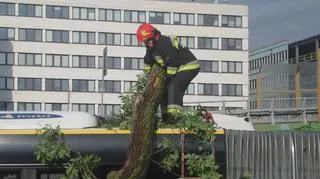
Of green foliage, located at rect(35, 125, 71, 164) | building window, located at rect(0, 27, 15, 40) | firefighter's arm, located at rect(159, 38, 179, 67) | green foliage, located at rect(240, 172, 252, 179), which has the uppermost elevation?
building window, located at rect(0, 27, 15, 40)

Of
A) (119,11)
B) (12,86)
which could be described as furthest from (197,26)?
(12,86)

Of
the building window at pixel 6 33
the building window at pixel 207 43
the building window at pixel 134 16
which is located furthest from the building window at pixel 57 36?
the building window at pixel 207 43

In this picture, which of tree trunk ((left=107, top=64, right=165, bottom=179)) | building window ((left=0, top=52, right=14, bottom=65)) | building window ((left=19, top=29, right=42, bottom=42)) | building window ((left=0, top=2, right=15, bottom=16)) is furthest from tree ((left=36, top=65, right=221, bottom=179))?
building window ((left=0, top=2, right=15, bottom=16))

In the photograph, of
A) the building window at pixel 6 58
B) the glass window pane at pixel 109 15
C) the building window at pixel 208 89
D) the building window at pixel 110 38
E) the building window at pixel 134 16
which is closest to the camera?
the building window at pixel 6 58

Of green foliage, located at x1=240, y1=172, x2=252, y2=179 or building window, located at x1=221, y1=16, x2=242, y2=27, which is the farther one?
building window, located at x1=221, y1=16, x2=242, y2=27

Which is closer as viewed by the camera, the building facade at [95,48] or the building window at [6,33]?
the building window at [6,33]

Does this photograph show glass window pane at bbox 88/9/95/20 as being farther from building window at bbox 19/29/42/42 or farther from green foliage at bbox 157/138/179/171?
green foliage at bbox 157/138/179/171

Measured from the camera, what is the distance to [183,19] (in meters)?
91.9

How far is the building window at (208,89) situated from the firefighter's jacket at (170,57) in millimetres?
82879

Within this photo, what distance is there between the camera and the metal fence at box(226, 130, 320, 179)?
5.89m

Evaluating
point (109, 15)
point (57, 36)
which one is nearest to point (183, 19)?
point (109, 15)

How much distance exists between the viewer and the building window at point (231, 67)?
302 ft

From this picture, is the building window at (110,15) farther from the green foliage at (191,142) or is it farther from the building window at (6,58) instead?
the green foliage at (191,142)

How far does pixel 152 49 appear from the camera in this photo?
5.82 meters
